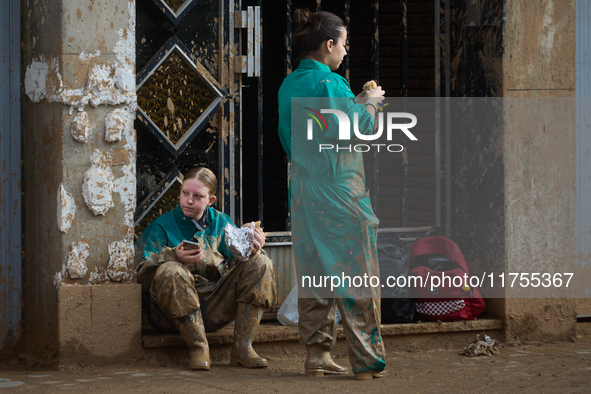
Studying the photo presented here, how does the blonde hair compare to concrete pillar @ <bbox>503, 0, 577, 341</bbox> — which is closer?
the blonde hair

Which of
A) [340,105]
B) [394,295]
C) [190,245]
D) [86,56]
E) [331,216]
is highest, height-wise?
[86,56]

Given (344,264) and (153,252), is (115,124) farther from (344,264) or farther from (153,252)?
(344,264)

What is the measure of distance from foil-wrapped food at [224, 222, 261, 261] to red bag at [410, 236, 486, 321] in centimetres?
133

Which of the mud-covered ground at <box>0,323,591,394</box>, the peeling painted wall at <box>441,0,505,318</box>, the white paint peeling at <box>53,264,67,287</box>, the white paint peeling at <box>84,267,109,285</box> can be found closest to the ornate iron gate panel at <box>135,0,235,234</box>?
the white paint peeling at <box>84,267,109,285</box>

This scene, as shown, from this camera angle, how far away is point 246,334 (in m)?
4.08

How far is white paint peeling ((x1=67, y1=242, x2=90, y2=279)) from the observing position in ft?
13.0

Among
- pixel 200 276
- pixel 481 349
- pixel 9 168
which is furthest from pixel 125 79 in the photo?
pixel 481 349

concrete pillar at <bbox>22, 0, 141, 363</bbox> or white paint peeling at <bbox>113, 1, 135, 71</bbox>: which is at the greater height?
white paint peeling at <bbox>113, 1, 135, 71</bbox>

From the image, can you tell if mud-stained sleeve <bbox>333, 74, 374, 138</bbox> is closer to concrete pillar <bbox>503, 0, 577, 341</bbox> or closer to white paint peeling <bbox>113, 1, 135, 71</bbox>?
white paint peeling <bbox>113, 1, 135, 71</bbox>

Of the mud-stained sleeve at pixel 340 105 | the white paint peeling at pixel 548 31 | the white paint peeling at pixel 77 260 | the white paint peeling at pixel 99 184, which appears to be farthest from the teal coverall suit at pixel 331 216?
the white paint peeling at pixel 548 31

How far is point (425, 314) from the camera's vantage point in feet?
15.8

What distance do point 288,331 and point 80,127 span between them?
1754 millimetres

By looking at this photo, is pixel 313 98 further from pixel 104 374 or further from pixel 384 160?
pixel 384 160

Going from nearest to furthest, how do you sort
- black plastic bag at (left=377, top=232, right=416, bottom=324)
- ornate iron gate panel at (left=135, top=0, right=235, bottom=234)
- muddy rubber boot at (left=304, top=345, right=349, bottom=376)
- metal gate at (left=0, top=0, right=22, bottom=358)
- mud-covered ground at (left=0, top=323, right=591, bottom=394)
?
mud-covered ground at (left=0, top=323, right=591, bottom=394) → muddy rubber boot at (left=304, top=345, right=349, bottom=376) → metal gate at (left=0, top=0, right=22, bottom=358) → ornate iron gate panel at (left=135, top=0, right=235, bottom=234) → black plastic bag at (left=377, top=232, right=416, bottom=324)
